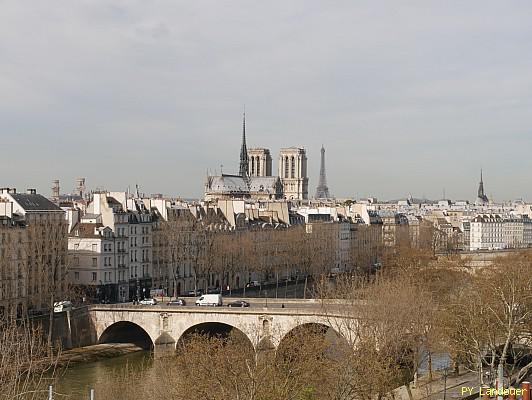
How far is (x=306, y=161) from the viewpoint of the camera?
194m

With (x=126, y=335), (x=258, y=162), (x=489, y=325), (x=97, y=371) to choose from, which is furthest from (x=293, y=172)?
(x=489, y=325)

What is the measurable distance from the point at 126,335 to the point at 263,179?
10471 centimetres

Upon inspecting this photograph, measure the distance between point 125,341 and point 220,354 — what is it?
28776mm

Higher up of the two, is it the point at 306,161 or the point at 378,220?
the point at 306,161

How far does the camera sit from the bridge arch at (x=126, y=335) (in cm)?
5538

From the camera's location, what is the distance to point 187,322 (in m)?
53.3

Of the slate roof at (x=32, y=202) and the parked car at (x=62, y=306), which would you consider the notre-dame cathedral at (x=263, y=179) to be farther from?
the parked car at (x=62, y=306)

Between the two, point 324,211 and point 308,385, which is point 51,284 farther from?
point 324,211

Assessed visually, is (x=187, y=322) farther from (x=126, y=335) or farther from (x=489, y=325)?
(x=489, y=325)

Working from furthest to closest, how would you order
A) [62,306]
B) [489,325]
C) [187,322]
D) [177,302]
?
[177,302] → [62,306] → [187,322] → [489,325]

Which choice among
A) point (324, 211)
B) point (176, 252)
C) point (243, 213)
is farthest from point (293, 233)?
point (324, 211)

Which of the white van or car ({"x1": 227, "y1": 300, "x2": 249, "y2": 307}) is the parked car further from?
car ({"x1": 227, "y1": 300, "x2": 249, "y2": 307})

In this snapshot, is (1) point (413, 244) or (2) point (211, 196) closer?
(1) point (413, 244)

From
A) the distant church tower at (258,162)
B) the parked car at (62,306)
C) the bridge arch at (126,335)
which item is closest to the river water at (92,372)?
the bridge arch at (126,335)
